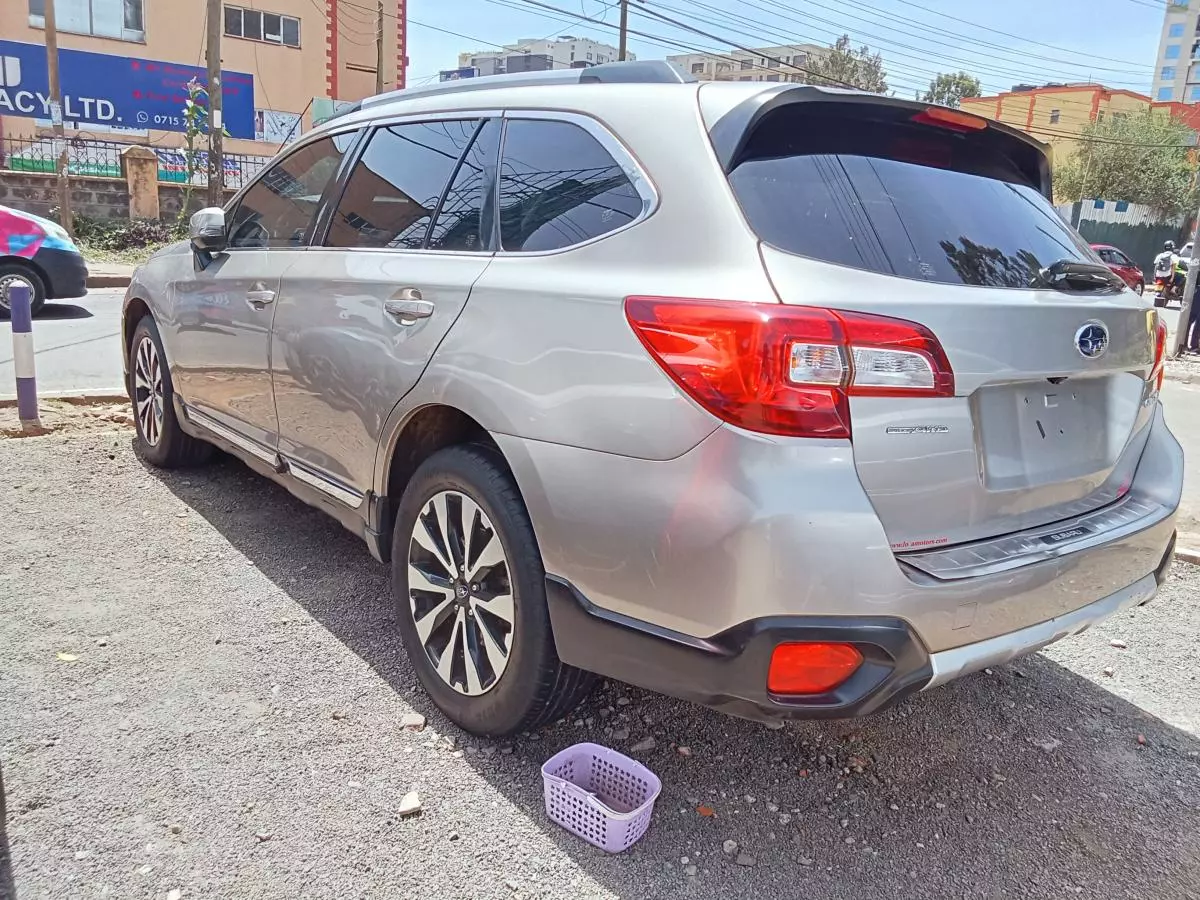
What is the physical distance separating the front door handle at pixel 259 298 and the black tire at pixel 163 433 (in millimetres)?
1229

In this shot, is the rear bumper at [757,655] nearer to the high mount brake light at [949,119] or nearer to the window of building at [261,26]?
the high mount brake light at [949,119]

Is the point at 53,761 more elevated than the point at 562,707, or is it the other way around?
the point at 562,707

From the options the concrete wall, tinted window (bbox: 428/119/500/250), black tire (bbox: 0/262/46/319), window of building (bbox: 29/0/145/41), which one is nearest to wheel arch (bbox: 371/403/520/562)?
tinted window (bbox: 428/119/500/250)

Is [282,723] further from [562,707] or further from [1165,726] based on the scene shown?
[1165,726]

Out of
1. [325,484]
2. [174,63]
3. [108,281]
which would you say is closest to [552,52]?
[174,63]

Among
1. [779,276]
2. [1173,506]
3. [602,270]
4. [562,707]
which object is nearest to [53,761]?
[562,707]

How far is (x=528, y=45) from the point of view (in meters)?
78.8

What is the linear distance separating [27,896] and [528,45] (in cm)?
8469

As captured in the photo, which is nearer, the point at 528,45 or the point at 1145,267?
the point at 1145,267

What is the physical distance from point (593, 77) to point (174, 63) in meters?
29.0

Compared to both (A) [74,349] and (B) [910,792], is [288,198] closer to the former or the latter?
(B) [910,792]

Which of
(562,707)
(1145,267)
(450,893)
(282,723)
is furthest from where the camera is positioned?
(1145,267)

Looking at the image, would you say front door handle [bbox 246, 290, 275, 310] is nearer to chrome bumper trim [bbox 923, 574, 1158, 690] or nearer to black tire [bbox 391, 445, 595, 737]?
black tire [bbox 391, 445, 595, 737]

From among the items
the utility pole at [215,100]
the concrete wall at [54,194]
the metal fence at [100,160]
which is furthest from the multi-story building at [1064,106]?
the concrete wall at [54,194]
